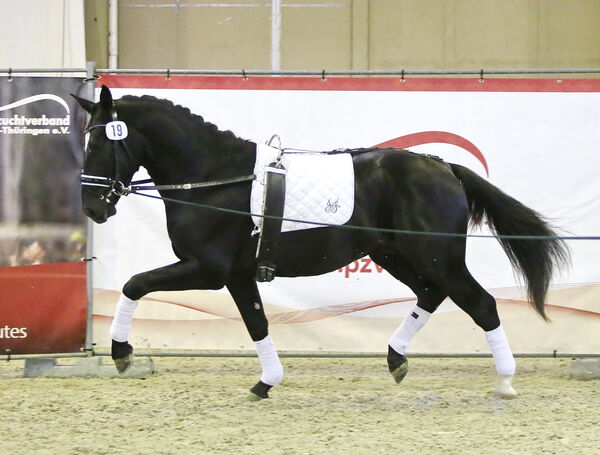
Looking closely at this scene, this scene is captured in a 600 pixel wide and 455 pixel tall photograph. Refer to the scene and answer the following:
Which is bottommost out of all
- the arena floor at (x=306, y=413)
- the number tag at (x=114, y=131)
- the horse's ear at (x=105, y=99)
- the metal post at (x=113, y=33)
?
the arena floor at (x=306, y=413)

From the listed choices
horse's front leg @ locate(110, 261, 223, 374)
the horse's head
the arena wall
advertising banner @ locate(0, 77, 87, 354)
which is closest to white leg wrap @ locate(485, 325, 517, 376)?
horse's front leg @ locate(110, 261, 223, 374)

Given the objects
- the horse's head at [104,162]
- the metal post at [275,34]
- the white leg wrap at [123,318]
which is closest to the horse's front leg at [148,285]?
the white leg wrap at [123,318]

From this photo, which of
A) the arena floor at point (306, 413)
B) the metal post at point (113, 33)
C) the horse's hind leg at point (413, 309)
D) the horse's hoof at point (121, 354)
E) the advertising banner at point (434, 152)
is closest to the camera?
the arena floor at point (306, 413)

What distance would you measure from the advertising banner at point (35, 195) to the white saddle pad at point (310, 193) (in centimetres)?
159

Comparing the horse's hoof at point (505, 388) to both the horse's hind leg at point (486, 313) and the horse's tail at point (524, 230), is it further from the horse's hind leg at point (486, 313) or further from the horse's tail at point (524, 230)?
the horse's tail at point (524, 230)

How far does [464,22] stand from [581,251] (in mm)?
5227

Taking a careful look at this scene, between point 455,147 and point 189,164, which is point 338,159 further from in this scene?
point 455,147

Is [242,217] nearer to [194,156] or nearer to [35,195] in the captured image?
[194,156]

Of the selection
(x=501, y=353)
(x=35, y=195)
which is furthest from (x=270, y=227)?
(x=35, y=195)

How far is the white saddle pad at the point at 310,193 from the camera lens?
16.7 feet

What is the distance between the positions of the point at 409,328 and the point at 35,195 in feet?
8.99

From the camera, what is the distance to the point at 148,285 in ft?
16.4

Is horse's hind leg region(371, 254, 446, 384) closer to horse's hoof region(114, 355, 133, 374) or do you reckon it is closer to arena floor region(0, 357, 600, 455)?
arena floor region(0, 357, 600, 455)

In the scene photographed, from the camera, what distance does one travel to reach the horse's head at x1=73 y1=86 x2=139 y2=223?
501cm
